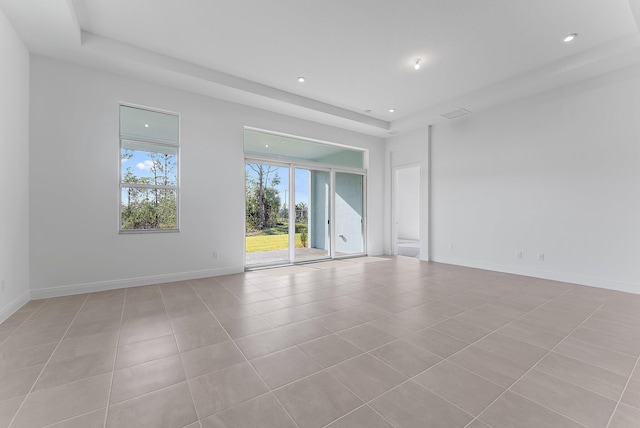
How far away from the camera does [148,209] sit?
14.6 feet

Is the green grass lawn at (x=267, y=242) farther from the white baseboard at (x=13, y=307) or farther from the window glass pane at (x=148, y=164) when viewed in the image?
the white baseboard at (x=13, y=307)

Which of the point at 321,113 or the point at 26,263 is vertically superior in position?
the point at 321,113

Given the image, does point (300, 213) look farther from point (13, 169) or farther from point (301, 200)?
point (13, 169)

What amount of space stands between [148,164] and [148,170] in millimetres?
100

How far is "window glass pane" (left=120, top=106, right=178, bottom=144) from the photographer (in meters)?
4.27

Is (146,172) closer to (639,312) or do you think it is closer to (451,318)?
(451,318)

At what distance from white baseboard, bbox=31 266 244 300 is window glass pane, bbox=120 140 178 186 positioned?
61.8 inches

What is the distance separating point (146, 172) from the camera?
Answer: 444 centimetres

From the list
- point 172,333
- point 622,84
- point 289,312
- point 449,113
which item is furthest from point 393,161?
point 172,333

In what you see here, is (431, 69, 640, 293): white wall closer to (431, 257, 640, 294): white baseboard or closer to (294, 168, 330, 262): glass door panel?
(431, 257, 640, 294): white baseboard

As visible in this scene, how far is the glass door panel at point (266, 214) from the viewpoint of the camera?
5.52m

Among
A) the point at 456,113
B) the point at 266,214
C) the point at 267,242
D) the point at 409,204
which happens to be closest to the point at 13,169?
the point at 266,214

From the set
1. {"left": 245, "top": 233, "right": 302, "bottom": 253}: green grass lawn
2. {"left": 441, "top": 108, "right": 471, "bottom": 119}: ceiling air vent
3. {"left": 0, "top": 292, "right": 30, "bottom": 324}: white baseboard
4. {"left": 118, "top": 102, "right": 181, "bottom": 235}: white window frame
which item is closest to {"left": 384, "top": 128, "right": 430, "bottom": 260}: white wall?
{"left": 441, "top": 108, "right": 471, "bottom": 119}: ceiling air vent

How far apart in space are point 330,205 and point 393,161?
7.72ft
